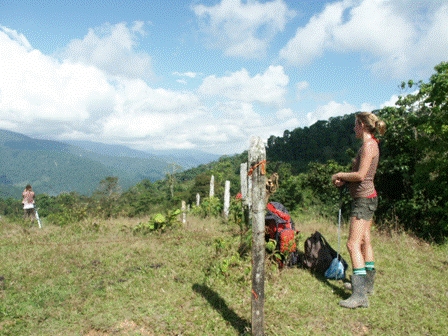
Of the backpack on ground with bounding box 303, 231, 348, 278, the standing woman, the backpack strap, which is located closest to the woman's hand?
the standing woman

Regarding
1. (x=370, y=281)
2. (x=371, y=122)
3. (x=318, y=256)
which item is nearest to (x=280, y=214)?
(x=318, y=256)

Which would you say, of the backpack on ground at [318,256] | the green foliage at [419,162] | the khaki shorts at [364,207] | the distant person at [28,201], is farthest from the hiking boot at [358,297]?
the distant person at [28,201]

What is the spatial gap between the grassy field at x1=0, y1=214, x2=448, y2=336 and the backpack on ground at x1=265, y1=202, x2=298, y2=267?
23 cm

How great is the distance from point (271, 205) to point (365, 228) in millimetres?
1951

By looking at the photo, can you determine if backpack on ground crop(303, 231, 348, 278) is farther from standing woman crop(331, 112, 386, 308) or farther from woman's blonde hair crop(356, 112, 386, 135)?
woman's blonde hair crop(356, 112, 386, 135)

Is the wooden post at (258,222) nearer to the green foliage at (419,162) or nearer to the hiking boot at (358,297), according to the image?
the hiking boot at (358,297)

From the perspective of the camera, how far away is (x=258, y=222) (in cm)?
291

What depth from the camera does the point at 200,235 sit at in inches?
288

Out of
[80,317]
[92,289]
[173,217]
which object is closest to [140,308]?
[80,317]

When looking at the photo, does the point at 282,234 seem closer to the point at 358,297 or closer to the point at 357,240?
the point at 357,240

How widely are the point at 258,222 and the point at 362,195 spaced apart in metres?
1.61

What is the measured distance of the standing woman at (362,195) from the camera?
3604 millimetres

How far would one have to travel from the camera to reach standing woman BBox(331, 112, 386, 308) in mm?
3604

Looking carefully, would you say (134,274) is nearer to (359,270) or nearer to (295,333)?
(295,333)
